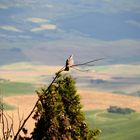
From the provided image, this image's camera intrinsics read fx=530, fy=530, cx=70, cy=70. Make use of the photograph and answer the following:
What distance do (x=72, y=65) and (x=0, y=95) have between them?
7.99 feet

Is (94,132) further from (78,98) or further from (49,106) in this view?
(49,106)

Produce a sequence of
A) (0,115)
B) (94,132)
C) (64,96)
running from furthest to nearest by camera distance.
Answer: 1. (94,132)
2. (64,96)
3. (0,115)

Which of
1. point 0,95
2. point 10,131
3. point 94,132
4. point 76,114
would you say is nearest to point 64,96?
point 76,114

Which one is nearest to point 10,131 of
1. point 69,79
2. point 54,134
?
point 54,134

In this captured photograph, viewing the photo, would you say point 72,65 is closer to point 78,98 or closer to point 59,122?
point 59,122

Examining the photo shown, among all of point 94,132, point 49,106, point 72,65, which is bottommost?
point 94,132

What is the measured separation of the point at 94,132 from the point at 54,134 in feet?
33.5

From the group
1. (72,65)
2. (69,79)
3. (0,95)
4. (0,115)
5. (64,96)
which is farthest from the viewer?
(69,79)

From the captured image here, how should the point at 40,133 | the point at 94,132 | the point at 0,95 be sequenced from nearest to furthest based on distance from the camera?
the point at 0,95 → the point at 40,133 → the point at 94,132

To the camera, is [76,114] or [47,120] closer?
[47,120]

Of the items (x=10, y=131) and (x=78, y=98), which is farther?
(x=78, y=98)

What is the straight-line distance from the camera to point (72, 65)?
10016mm

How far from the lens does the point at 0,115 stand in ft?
35.5

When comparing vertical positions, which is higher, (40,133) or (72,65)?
(72,65)
